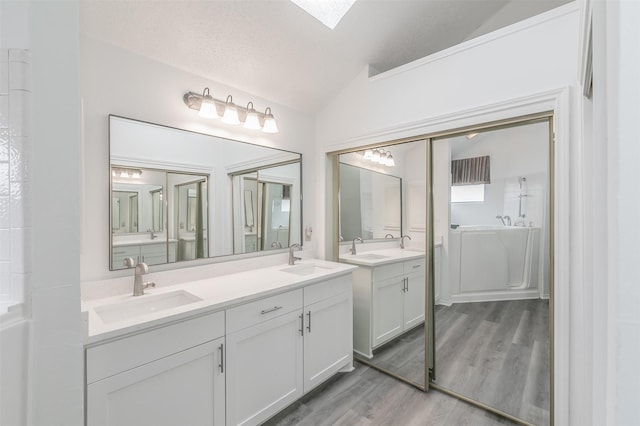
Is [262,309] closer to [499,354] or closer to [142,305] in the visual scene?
[142,305]

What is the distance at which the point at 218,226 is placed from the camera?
6.69 feet

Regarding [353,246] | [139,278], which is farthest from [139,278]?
[353,246]

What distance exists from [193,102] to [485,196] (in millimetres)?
2076

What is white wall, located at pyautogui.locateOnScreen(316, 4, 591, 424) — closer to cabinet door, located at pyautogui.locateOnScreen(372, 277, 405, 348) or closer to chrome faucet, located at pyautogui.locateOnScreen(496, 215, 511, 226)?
chrome faucet, located at pyautogui.locateOnScreen(496, 215, 511, 226)

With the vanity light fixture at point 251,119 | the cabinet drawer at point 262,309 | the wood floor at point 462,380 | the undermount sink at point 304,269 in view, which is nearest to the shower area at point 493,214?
the wood floor at point 462,380

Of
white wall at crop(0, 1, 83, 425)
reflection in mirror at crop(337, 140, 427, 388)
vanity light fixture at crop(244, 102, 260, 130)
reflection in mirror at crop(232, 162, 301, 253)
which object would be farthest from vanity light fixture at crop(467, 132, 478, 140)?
white wall at crop(0, 1, 83, 425)

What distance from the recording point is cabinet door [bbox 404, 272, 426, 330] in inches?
83.8

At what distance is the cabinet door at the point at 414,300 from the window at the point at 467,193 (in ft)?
→ 2.03

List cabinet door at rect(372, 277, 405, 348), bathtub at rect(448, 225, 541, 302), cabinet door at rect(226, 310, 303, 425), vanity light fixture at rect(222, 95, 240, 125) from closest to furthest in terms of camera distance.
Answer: cabinet door at rect(226, 310, 303, 425) → bathtub at rect(448, 225, 541, 302) → vanity light fixture at rect(222, 95, 240, 125) → cabinet door at rect(372, 277, 405, 348)

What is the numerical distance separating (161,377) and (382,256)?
175 cm

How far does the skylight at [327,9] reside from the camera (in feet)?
6.01

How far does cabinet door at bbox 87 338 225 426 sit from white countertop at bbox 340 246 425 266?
1.34 metres

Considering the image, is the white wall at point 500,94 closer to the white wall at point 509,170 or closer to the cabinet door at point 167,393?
the white wall at point 509,170

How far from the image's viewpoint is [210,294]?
1588mm
